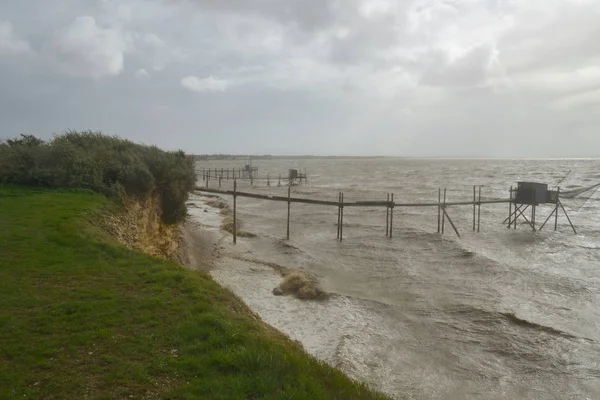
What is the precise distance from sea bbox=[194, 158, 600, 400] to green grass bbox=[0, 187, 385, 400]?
3.69 metres

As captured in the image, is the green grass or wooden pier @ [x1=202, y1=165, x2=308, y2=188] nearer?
the green grass

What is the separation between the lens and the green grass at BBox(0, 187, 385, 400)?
4.42 metres

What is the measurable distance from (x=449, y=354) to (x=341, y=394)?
608 centimetres

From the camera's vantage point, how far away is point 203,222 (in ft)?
94.8

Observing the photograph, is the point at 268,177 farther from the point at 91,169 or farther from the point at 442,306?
the point at 442,306

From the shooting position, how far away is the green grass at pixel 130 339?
174 inches

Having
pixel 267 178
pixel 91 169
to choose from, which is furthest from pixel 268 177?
pixel 91 169

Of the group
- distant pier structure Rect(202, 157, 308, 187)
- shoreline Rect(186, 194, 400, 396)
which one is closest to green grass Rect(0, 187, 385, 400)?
shoreline Rect(186, 194, 400, 396)

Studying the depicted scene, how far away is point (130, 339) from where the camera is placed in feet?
17.6

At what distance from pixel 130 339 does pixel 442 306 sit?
10.3 meters

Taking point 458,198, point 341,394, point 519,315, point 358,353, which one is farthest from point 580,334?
point 458,198

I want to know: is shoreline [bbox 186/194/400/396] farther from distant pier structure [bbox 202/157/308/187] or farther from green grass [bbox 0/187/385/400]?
distant pier structure [bbox 202/157/308/187]

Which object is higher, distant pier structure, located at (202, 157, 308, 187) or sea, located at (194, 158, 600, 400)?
distant pier structure, located at (202, 157, 308, 187)

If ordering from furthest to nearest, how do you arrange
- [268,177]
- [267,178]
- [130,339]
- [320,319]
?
[267,178], [268,177], [320,319], [130,339]
